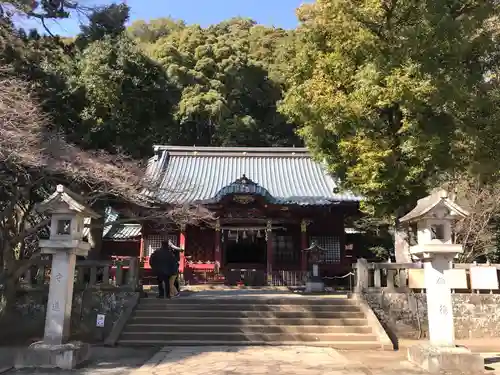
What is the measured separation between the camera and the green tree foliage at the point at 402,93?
1012 cm

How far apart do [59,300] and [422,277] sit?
8320 mm

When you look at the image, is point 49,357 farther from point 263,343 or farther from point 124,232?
point 124,232

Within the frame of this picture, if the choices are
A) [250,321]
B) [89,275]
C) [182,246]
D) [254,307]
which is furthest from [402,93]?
[182,246]

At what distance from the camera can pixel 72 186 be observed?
1050 cm

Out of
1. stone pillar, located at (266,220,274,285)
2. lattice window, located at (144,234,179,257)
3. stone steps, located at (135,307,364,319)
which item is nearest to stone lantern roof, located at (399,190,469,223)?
stone steps, located at (135,307,364,319)

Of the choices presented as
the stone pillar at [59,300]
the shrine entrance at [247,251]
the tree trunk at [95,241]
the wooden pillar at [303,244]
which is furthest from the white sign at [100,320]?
the shrine entrance at [247,251]

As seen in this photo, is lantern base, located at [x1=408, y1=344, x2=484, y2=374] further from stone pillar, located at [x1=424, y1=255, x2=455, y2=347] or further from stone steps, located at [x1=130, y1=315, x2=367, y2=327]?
stone steps, located at [x1=130, y1=315, x2=367, y2=327]

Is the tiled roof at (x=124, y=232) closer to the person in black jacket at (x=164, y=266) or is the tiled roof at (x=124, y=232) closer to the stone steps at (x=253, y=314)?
the person in black jacket at (x=164, y=266)

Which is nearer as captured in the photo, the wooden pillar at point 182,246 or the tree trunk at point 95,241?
the tree trunk at point 95,241

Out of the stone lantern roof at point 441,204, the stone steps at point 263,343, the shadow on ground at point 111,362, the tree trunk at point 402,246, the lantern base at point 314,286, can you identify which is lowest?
the shadow on ground at point 111,362

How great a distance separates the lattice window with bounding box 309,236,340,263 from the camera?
19.3 meters

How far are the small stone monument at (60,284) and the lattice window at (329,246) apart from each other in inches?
497

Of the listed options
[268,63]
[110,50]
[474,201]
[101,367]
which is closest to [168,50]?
[268,63]

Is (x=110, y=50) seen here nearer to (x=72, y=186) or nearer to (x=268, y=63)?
(x=72, y=186)
